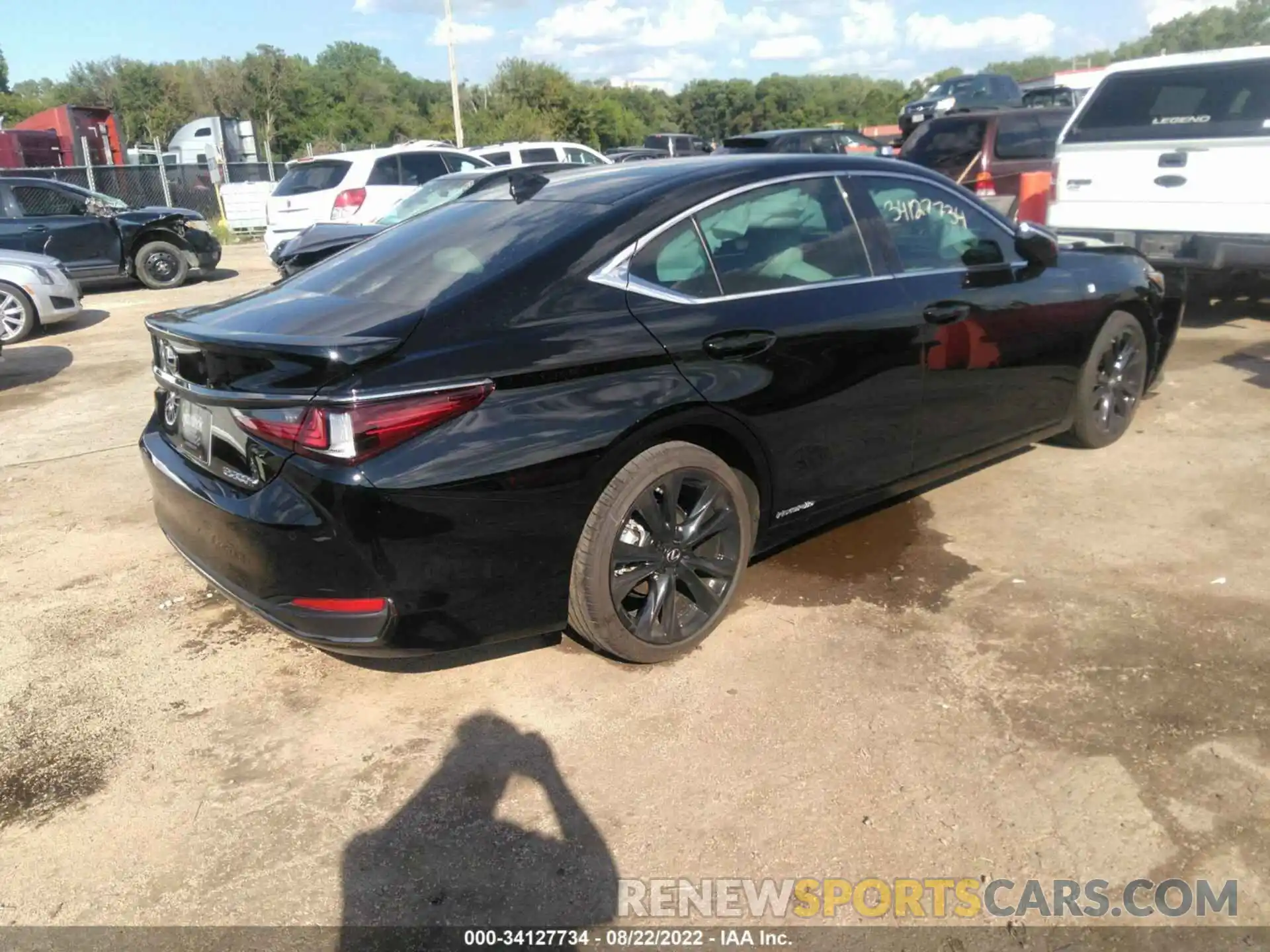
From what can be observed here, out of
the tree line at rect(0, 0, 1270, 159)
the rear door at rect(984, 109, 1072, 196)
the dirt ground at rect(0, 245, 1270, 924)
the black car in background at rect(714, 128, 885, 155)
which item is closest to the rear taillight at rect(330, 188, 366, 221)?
the black car in background at rect(714, 128, 885, 155)

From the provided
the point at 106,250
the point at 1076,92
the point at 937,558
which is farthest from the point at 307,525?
the point at 1076,92

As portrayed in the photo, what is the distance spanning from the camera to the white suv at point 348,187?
12930mm

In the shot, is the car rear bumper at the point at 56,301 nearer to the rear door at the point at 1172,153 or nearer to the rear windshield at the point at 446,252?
the rear windshield at the point at 446,252

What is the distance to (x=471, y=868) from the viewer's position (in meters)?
2.53

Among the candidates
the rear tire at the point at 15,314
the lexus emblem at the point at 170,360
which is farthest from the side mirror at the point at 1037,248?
the rear tire at the point at 15,314

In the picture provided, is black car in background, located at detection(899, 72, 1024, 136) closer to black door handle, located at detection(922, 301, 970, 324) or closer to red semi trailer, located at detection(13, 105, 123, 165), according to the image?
black door handle, located at detection(922, 301, 970, 324)

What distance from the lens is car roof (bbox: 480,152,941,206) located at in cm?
350

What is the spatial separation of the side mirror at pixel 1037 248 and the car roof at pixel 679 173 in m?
0.82

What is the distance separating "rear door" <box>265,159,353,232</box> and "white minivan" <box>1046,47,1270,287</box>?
895 cm

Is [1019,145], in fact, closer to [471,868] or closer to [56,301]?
[56,301]

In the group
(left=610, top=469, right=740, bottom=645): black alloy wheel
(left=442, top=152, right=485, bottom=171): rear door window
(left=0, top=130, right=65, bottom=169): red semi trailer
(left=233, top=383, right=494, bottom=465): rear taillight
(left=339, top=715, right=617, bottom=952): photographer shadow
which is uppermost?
(left=0, top=130, right=65, bottom=169): red semi trailer

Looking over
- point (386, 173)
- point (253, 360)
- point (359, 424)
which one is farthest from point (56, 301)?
point (359, 424)

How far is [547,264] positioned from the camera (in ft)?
10.2

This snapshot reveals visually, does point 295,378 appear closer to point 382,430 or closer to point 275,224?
point 382,430
